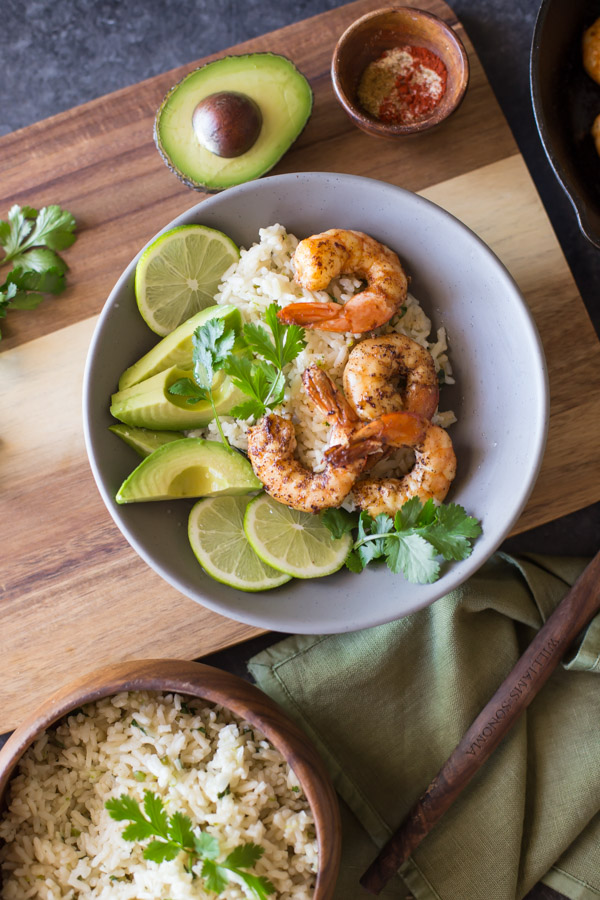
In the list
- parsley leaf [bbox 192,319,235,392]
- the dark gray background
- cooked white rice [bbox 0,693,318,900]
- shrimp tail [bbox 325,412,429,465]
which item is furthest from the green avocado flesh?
the dark gray background

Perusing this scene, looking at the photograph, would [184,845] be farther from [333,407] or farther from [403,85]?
[403,85]

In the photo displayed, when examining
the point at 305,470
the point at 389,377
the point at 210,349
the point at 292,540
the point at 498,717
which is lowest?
the point at 498,717

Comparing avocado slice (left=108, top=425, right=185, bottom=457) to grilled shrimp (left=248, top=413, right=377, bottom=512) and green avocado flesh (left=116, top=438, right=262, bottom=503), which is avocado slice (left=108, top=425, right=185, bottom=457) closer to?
green avocado flesh (left=116, top=438, right=262, bottom=503)

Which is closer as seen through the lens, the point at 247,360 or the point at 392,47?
the point at 247,360

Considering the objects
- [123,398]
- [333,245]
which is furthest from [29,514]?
[333,245]

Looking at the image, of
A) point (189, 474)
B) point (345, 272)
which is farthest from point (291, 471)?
point (345, 272)

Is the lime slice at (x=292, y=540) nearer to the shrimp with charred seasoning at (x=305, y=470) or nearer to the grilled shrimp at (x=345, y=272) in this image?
the shrimp with charred seasoning at (x=305, y=470)
